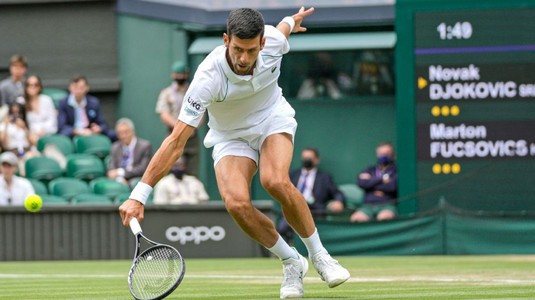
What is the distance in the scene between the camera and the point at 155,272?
22.9 ft

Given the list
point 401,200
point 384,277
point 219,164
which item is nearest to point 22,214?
point 401,200

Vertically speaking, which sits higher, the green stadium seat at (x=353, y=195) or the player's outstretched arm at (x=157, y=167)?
the player's outstretched arm at (x=157, y=167)

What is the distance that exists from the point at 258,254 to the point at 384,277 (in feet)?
19.4

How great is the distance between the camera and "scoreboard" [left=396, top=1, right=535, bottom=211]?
15.5 metres

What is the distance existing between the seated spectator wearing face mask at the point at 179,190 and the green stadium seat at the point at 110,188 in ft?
1.56

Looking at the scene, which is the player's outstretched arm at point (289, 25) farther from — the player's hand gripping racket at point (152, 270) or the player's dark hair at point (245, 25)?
the player's hand gripping racket at point (152, 270)

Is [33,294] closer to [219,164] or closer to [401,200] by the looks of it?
[219,164]

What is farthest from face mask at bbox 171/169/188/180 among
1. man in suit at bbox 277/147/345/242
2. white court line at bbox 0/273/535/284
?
white court line at bbox 0/273/535/284

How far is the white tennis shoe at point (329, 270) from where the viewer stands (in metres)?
7.85

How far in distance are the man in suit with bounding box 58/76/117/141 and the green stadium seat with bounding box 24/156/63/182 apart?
27.3 inches

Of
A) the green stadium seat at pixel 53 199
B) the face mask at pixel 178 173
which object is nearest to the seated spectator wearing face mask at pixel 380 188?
the face mask at pixel 178 173

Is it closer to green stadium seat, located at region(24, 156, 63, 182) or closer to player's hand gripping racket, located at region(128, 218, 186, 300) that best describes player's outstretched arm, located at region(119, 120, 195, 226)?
player's hand gripping racket, located at region(128, 218, 186, 300)

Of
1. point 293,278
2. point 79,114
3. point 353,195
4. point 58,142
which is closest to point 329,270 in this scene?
point 293,278

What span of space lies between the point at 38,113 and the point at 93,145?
93cm
